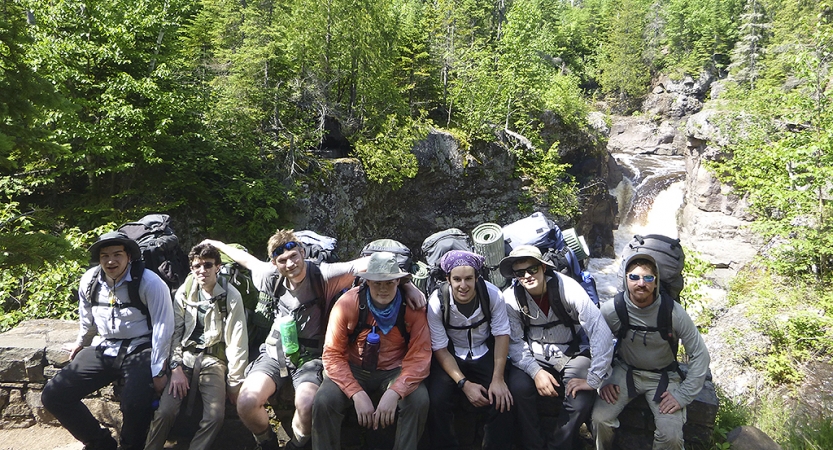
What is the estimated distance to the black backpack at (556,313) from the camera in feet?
12.4

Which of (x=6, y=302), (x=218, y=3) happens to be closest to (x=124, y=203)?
(x=6, y=302)

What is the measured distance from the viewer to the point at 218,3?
19562 millimetres

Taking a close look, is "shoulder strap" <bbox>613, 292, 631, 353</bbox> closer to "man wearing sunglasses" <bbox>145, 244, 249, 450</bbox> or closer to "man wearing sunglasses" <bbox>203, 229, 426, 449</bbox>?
"man wearing sunglasses" <bbox>203, 229, 426, 449</bbox>

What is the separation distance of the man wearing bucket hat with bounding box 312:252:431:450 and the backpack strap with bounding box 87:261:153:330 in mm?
1845

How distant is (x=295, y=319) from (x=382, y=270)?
1059 millimetres

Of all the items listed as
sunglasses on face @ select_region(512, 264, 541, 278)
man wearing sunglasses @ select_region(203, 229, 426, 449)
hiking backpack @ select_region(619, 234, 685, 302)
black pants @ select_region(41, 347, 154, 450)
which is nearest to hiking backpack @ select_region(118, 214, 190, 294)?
black pants @ select_region(41, 347, 154, 450)

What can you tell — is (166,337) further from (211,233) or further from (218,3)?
(218,3)

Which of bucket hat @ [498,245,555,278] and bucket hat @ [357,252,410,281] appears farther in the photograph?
bucket hat @ [498,245,555,278]

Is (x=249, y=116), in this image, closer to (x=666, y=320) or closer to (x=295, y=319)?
(x=295, y=319)

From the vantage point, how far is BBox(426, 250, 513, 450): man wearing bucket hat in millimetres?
3678

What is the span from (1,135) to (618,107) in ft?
177

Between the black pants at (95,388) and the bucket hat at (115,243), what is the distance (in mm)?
904

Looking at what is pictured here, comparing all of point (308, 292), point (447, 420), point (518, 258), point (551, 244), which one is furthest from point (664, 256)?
point (308, 292)

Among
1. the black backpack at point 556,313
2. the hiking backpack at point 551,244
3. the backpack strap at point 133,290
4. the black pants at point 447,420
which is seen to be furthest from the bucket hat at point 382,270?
the backpack strap at point 133,290
